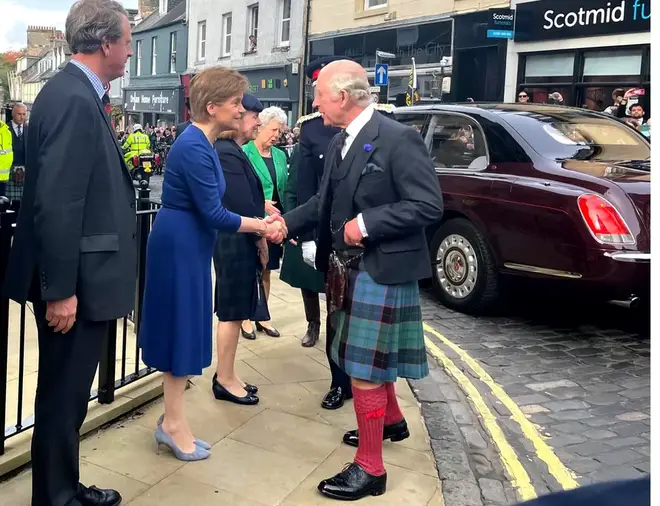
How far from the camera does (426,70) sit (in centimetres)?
1977

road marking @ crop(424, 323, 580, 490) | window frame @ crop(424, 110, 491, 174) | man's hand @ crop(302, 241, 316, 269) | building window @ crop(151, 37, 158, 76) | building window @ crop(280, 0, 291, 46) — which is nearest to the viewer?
road marking @ crop(424, 323, 580, 490)

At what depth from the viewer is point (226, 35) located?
31.2 meters

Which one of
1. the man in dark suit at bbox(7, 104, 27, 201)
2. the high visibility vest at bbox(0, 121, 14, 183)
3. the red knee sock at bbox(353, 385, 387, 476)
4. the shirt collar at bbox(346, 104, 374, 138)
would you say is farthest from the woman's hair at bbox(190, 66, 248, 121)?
the high visibility vest at bbox(0, 121, 14, 183)

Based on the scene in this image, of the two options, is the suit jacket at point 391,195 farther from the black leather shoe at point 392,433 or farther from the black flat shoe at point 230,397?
the black flat shoe at point 230,397

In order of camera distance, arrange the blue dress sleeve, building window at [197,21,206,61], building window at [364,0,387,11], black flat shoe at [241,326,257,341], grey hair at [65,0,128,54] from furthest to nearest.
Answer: building window at [197,21,206,61] → building window at [364,0,387,11] → black flat shoe at [241,326,257,341] → the blue dress sleeve → grey hair at [65,0,128,54]

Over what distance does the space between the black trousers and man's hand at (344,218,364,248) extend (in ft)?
3.56

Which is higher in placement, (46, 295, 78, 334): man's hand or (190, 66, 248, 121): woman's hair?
(190, 66, 248, 121): woman's hair

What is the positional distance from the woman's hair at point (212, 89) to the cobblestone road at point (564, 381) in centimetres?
211

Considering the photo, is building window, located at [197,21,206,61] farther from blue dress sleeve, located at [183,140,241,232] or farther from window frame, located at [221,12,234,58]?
blue dress sleeve, located at [183,140,241,232]

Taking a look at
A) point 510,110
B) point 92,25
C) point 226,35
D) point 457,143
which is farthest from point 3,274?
point 226,35

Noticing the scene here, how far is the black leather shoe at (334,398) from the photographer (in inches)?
170

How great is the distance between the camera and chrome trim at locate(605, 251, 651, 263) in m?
5.25

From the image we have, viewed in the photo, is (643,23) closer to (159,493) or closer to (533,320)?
(533,320)

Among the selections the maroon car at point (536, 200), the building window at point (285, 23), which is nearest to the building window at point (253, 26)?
the building window at point (285, 23)
